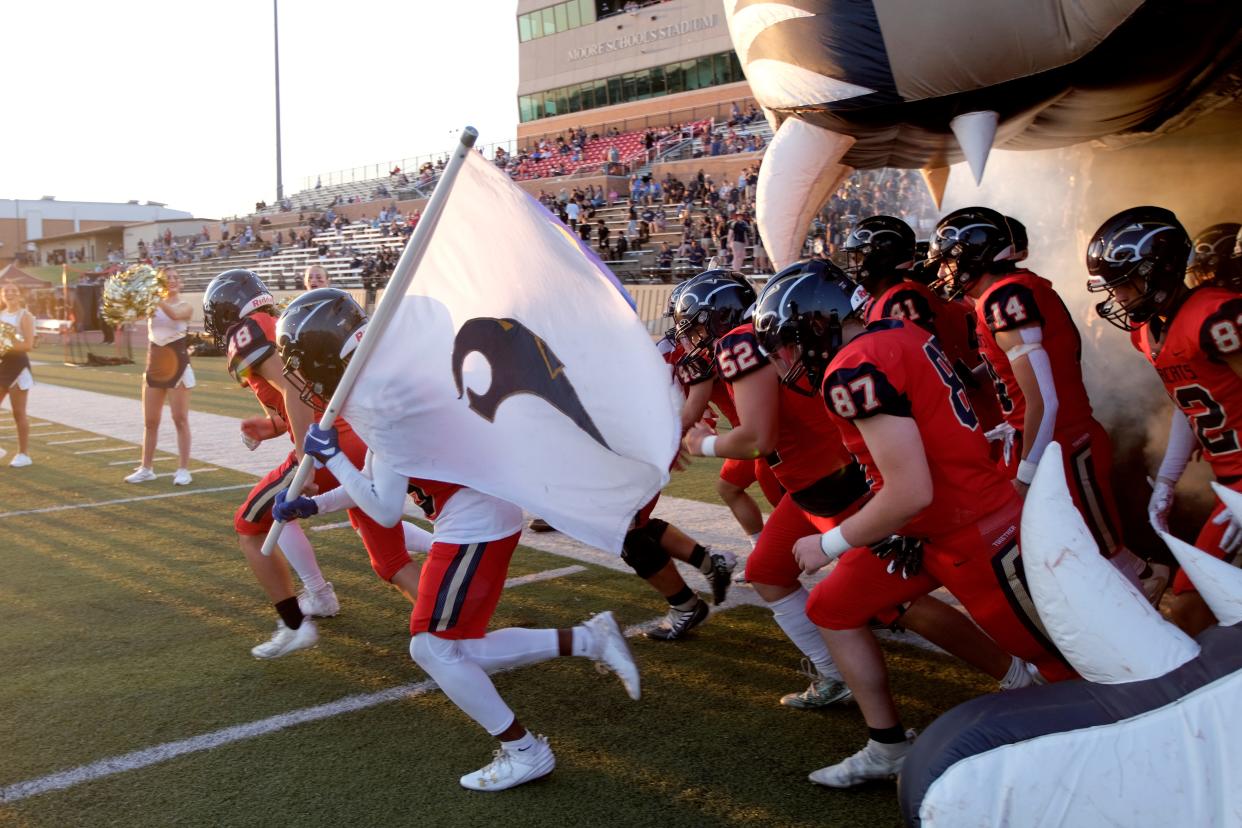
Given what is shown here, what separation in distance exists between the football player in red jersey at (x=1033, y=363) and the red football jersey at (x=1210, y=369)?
0.59 metres

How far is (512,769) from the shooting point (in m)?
3.44

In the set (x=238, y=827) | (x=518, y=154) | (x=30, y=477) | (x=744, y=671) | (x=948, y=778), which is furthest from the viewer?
(x=518, y=154)

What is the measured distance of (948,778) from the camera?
2039 millimetres

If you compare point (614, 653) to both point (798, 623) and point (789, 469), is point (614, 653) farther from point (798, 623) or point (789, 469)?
point (789, 469)

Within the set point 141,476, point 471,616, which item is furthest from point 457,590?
point 141,476

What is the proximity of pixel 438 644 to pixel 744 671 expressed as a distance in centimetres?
160

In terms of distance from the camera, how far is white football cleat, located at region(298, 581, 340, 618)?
5.29 m

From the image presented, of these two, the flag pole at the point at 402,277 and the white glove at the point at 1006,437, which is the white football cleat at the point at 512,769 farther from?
the white glove at the point at 1006,437

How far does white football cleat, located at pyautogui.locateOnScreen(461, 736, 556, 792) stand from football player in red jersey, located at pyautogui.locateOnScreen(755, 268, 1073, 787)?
3.12 ft

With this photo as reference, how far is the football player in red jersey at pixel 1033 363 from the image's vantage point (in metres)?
4.27

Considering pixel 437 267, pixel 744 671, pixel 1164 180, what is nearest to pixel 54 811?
pixel 437 267

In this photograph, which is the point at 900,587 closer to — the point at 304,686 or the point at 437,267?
the point at 437,267

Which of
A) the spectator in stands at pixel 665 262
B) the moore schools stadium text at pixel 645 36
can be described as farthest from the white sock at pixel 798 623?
the moore schools stadium text at pixel 645 36

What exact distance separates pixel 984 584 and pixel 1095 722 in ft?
3.47
